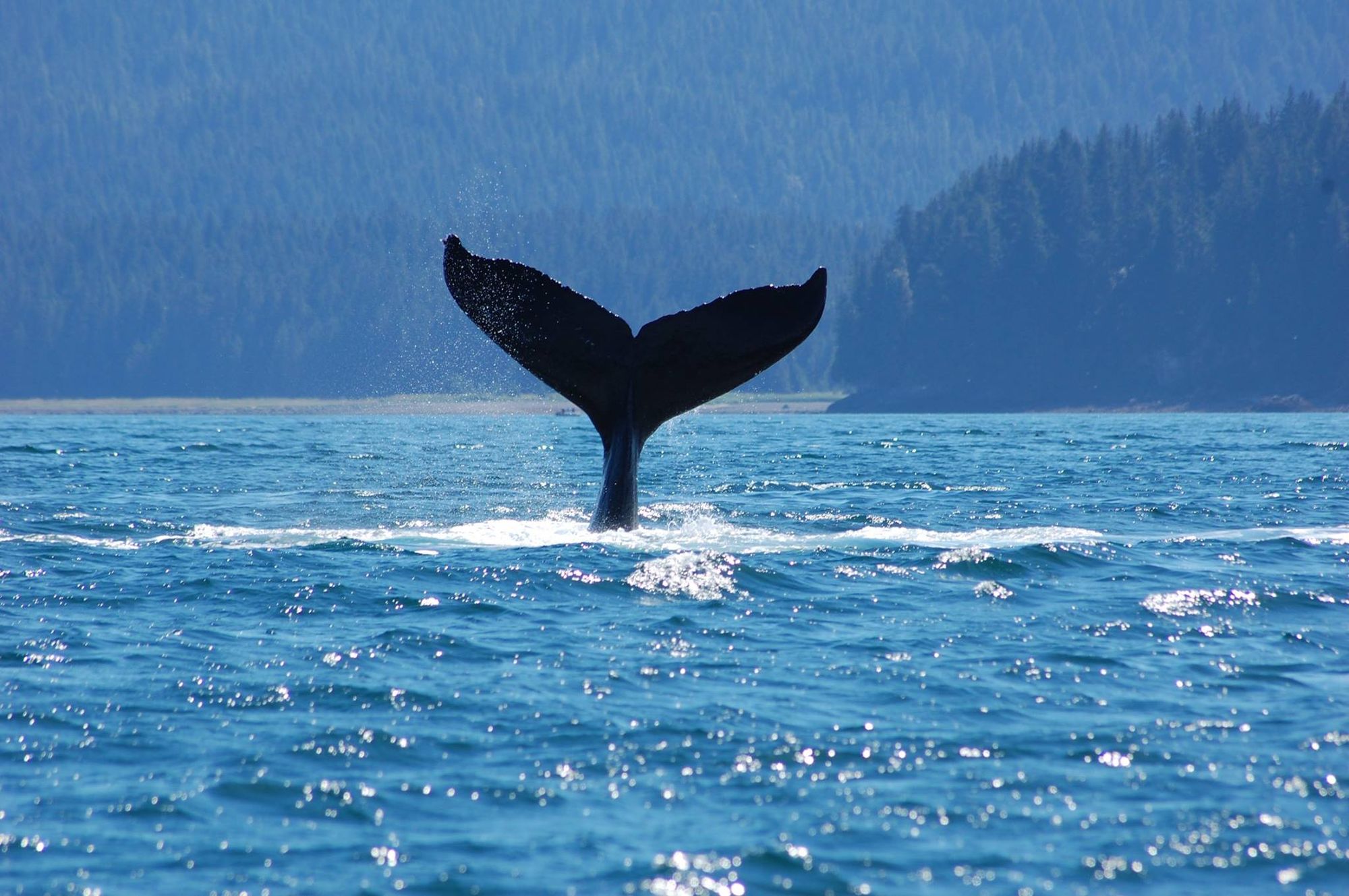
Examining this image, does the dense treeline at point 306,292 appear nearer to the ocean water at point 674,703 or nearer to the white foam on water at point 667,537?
the white foam on water at point 667,537

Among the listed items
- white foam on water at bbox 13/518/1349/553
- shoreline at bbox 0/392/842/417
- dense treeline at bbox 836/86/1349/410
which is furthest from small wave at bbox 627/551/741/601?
dense treeline at bbox 836/86/1349/410

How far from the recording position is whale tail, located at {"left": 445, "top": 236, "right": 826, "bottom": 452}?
1200cm

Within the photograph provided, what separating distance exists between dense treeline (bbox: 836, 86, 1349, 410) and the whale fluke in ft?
236

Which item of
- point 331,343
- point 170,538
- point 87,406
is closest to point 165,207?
point 331,343

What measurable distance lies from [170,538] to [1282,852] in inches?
432

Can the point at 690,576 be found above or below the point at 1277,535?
below

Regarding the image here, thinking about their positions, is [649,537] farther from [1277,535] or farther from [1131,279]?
[1131,279]

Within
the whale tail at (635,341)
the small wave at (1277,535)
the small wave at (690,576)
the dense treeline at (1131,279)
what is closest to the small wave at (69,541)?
the whale tail at (635,341)

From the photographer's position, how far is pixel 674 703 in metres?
8.10

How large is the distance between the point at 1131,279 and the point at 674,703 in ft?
299

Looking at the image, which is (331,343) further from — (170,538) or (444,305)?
(170,538)

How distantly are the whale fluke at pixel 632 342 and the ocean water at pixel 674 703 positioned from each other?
124 cm

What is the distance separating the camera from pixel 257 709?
8016 millimetres

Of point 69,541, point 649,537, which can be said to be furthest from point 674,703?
point 69,541
